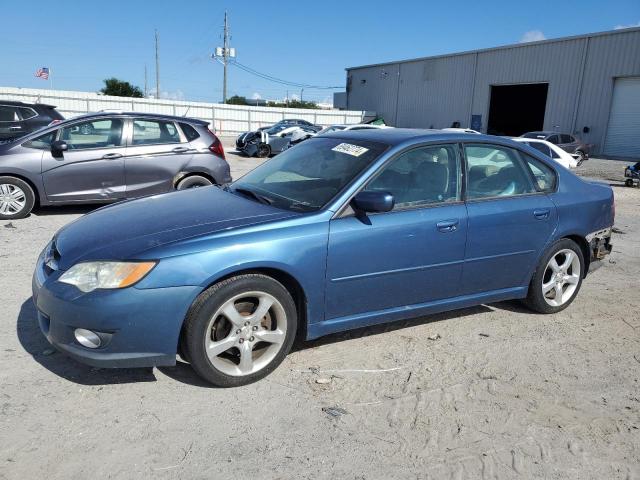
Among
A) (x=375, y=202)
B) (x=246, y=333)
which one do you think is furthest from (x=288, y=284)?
(x=375, y=202)

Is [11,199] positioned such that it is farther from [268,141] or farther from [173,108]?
[173,108]

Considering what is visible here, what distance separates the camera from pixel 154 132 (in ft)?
27.2

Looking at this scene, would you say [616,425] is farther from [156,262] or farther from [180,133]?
[180,133]

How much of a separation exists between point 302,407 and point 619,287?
415cm

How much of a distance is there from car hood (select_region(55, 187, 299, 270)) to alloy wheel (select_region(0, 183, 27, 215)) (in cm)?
440

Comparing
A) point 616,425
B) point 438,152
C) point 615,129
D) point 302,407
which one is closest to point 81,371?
point 302,407

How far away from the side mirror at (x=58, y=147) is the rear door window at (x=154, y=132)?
0.96 metres

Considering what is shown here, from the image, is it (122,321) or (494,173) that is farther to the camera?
(494,173)

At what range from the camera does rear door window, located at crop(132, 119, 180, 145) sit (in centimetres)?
819

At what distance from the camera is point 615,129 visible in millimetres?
30656

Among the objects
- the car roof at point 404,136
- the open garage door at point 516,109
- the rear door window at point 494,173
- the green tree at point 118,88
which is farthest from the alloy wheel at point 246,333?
the green tree at point 118,88

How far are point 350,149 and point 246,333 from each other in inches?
64.8

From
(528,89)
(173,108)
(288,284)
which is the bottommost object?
(288,284)

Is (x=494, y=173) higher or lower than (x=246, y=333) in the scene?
higher
